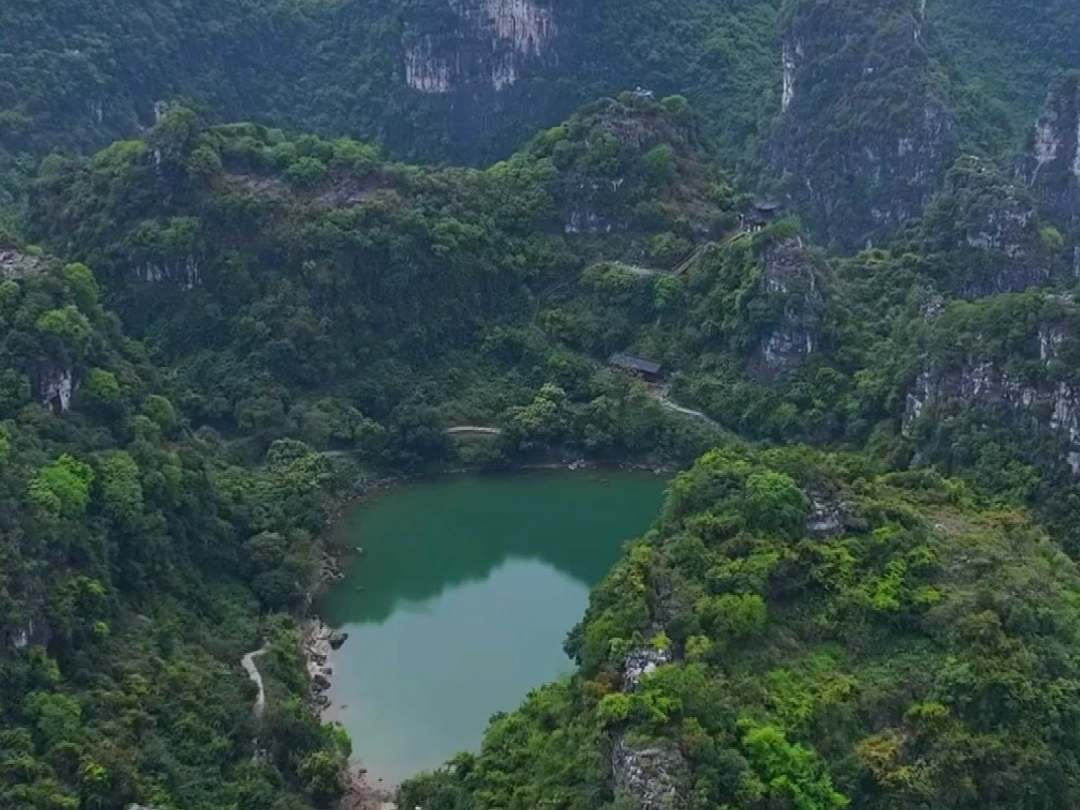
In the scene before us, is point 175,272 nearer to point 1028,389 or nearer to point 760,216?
point 760,216

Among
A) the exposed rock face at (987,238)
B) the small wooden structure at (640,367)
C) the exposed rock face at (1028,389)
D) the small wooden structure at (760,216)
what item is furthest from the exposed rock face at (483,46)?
the exposed rock face at (1028,389)

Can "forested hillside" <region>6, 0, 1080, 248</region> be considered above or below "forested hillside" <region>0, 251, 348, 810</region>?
above

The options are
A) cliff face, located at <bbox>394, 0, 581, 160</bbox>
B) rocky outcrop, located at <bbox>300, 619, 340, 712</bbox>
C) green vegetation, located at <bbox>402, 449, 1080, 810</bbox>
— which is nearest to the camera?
green vegetation, located at <bbox>402, 449, 1080, 810</bbox>

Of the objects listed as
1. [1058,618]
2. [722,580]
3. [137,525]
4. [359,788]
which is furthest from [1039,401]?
[137,525]

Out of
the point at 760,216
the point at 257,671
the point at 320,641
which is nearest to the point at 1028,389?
the point at 760,216

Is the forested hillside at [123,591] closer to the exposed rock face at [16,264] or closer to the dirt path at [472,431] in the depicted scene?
the exposed rock face at [16,264]

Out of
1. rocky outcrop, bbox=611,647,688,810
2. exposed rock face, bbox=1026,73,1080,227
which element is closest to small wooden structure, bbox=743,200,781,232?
exposed rock face, bbox=1026,73,1080,227

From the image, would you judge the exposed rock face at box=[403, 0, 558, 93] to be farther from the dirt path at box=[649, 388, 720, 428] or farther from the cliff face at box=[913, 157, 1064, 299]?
the dirt path at box=[649, 388, 720, 428]
